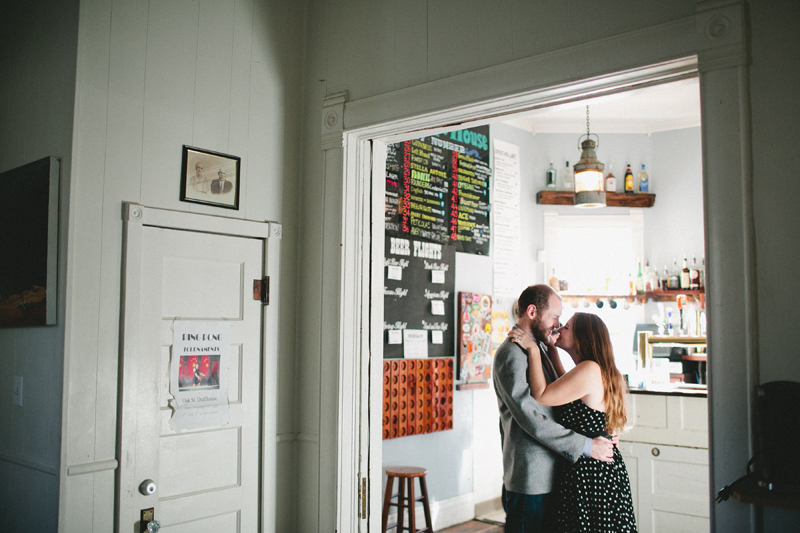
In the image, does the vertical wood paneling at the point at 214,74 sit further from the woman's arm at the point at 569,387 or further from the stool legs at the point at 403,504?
the stool legs at the point at 403,504

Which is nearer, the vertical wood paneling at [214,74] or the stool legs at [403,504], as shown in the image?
the vertical wood paneling at [214,74]

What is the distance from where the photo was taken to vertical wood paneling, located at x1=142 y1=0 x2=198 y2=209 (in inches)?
98.0

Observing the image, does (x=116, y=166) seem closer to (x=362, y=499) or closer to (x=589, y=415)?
(x=362, y=499)

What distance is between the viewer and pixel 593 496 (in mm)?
2555

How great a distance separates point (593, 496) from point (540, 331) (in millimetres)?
736

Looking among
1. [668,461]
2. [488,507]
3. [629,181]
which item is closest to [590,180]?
[629,181]

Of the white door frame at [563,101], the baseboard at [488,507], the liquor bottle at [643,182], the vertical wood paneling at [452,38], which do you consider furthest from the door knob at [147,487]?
the liquor bottle at [643,182]


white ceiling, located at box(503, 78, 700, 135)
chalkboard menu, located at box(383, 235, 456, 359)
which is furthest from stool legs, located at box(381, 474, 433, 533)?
white ceiling, located at box(503, 78, 700, 135)

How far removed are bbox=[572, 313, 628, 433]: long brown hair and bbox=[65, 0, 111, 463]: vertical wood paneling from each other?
2035 mm

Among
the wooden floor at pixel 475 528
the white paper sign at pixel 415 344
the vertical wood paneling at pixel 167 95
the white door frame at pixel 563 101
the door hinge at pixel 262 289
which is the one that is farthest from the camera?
the wooden floor at pixel 475 528

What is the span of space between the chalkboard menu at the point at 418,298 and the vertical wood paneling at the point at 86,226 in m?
2.14

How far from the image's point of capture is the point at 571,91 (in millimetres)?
2256

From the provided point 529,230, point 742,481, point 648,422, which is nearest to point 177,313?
point 742,481

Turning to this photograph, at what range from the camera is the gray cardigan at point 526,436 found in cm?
258
